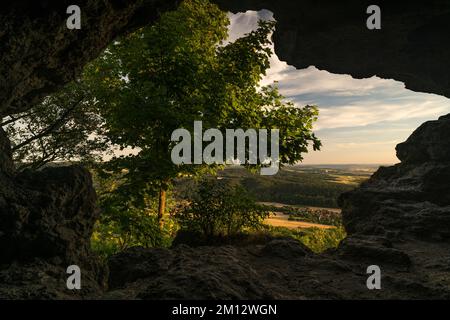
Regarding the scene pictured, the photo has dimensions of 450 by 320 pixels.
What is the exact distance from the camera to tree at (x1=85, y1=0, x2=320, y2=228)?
930cm

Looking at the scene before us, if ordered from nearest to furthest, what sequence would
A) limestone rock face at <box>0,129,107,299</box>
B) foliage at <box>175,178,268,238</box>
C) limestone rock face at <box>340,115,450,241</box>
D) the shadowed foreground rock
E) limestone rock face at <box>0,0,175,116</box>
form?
1. limestone rock face at <box>0,129,107,299</box>
2. the shadowed foreground rock
3. limestone rock face at <box>0,0,175,116</box>
4. limestone rock face at <box>340,115,450,241</box>
5. foliage at <box>175,178,268,238</box>

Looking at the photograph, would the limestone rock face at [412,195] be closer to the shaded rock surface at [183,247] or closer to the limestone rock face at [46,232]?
the shaded rock surface at [183,247]

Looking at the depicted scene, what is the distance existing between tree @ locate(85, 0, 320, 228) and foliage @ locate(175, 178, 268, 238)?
3.62ft

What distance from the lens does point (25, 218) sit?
14.5 ft

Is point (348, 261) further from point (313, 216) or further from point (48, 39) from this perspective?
point (313, 216)

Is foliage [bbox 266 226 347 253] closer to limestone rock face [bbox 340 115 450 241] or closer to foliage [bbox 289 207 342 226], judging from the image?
limestone rock face [bbox 340 115 450 241]

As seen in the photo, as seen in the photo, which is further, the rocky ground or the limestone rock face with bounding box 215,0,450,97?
the limestone rock face with bounding box 215,0,450,97

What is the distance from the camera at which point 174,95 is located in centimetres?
1063

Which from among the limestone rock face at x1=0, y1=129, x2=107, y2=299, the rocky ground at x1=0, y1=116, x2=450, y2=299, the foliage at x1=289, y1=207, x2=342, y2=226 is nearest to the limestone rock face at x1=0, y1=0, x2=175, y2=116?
the limestone rock face at x1=0, y1=129, x2=107, y2=299

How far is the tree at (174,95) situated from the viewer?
930cm

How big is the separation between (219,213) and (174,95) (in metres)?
4.08

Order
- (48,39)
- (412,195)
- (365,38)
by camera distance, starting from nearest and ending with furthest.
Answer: (48,39) < (412,195) < (365,38)

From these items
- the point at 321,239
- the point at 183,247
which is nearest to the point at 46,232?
the point at 183,247
